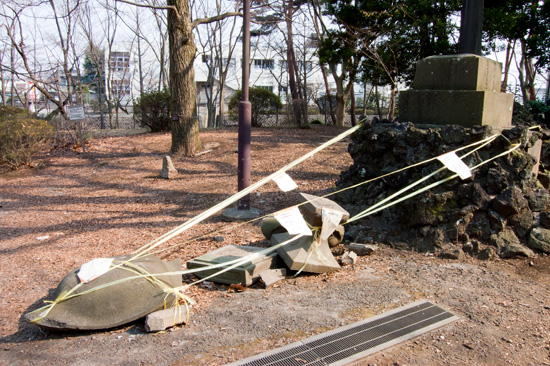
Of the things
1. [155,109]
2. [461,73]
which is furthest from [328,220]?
[155,109]

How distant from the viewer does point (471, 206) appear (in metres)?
4.78

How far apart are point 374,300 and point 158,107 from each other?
39.8 ft

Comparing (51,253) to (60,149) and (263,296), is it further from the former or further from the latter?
(60,149)

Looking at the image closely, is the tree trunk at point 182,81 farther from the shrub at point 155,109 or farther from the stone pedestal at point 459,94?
the stone pedestal at point 459,94

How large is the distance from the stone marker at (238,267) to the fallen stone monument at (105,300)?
2.22ft

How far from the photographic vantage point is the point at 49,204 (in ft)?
24.9

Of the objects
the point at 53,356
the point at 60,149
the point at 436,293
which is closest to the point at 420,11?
the point at 436,293

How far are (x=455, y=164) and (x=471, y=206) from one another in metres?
0.53

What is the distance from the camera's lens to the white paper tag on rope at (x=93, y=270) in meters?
3.42

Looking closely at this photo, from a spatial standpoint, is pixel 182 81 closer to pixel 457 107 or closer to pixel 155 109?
pixel 155 109

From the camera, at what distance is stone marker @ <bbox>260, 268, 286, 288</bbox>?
4.10 metres

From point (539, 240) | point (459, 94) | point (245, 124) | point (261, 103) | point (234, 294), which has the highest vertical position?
point (261, 103)

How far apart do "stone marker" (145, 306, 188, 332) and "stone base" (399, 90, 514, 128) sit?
390 centimetres

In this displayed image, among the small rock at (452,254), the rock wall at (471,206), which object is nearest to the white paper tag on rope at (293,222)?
the rock wall at (471,206)
